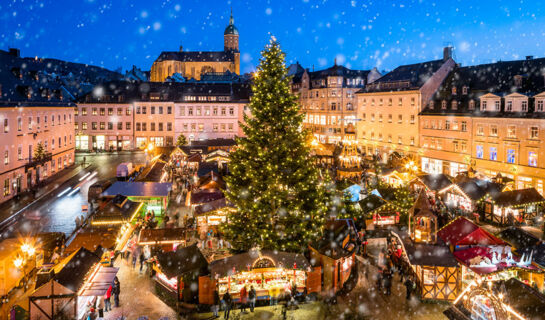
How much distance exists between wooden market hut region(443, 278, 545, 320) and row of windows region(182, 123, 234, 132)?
5942 cm

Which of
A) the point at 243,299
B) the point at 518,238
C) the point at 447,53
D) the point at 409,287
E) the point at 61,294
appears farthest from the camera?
the point at 447,53

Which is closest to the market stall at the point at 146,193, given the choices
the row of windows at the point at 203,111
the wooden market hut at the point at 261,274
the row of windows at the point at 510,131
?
the wooden market hut at the point at 261,274

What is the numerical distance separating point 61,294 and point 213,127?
179 feet

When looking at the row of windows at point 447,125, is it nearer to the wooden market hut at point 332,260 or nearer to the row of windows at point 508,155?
the row of windows at point 508,155

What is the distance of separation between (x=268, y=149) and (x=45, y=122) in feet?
115

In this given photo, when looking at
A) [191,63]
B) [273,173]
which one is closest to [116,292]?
[273,173]

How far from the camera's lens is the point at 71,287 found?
44.9 ft

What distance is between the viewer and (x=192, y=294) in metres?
16.2

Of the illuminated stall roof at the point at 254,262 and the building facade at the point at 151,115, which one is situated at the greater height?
the building facade at the point at 151,115

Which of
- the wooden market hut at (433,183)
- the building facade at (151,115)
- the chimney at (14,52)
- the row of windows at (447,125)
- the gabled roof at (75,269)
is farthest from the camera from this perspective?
the building facade at (151,115)

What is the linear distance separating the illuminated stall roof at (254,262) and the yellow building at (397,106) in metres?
35.3

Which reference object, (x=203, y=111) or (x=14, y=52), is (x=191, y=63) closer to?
(x=203, y=111)

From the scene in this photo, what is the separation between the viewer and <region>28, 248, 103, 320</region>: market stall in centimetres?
1317

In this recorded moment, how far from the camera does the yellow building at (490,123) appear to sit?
32531 mm
